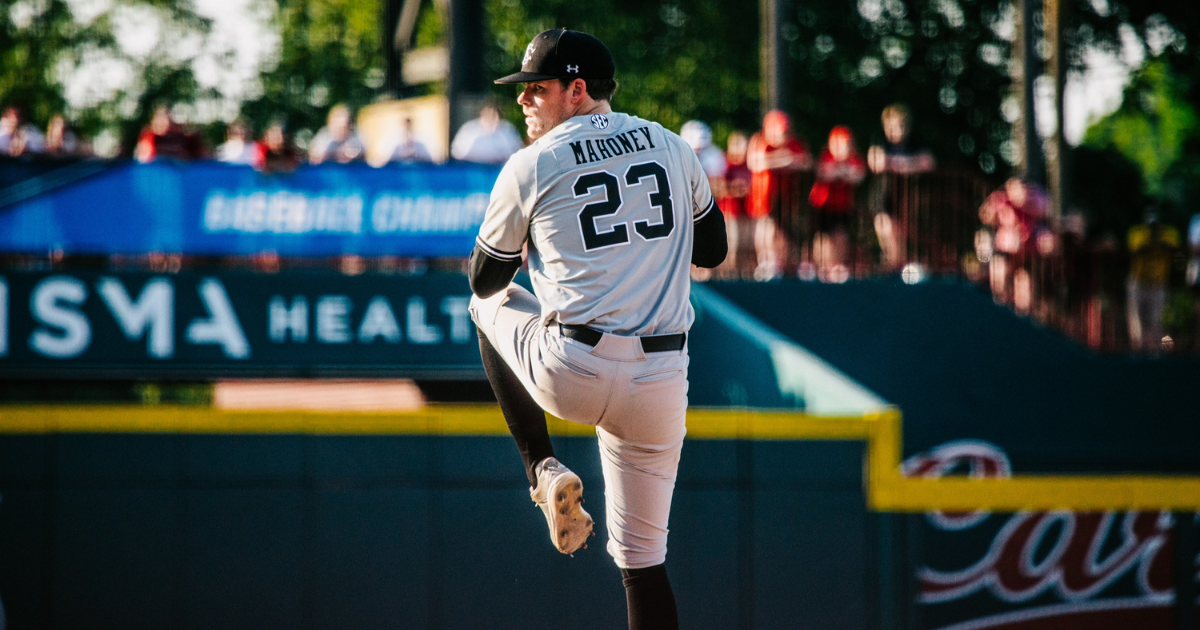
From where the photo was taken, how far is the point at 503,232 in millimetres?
4047

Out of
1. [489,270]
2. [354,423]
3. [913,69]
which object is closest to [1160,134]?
[913,69]

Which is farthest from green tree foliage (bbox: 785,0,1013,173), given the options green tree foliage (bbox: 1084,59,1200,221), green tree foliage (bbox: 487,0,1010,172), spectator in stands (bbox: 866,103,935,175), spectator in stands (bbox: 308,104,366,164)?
spectator in stands (bbox: 308,104,366,164)

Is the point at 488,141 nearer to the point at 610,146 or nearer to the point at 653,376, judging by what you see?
the point at 610,146

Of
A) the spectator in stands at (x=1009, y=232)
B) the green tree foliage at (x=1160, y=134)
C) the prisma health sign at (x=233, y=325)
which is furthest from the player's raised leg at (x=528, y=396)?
the green tree foliage at (x=1160, y=134)

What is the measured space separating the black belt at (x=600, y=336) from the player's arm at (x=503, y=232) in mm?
270

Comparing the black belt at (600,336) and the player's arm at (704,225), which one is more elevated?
the player's arm at (704,225)

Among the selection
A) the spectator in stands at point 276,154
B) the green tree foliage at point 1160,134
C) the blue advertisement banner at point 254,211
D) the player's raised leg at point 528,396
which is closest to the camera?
the player's raised leg at point 528,396

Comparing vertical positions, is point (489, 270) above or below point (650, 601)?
above

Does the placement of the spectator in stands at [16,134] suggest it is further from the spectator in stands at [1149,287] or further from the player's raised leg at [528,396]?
the spectator in stands at [1149,287]

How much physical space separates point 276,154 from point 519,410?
7505 millimetres

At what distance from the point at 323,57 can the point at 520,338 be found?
32937 mm

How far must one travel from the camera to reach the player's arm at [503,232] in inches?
158

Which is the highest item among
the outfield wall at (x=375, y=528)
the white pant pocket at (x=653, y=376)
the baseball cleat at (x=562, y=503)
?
the white pant pocket at (x=653, y=376)

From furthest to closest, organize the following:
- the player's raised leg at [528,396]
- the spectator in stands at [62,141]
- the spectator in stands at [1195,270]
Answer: the spectator in stands at [1195,270] → the spectator in stands at [62,141] → the player's raised leg at [528,396]
